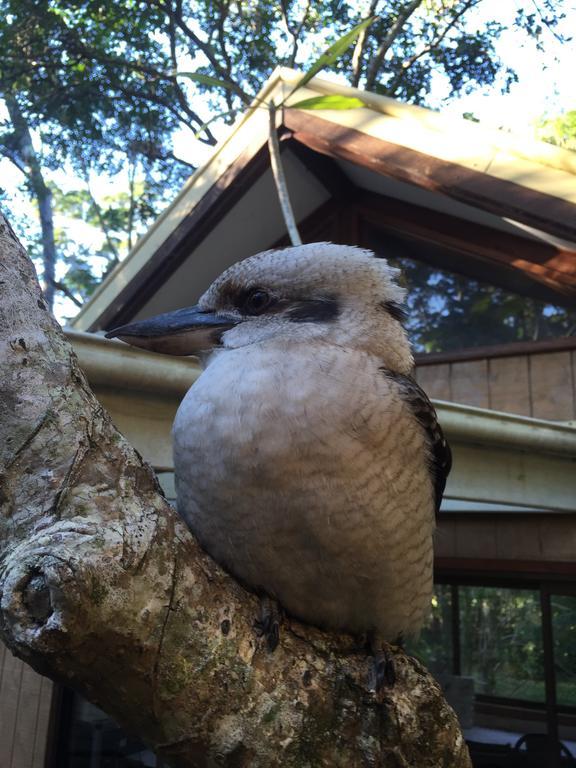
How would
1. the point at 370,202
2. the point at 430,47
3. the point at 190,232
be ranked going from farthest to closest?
1. the point at 430,47
2. the point at 370,202
3. the point at 190,232

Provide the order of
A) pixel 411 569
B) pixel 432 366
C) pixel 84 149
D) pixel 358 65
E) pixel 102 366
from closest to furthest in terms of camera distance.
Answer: pixel 411 569, pixel 102 366, pixel 432 366, pixel 358 65, pixel 84 149

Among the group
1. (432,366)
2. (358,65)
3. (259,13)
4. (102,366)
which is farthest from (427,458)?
(259,13)

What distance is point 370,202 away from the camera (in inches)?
240

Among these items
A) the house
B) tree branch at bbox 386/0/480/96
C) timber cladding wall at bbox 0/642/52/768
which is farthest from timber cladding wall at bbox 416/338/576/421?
tree branch at bbox 386/0/480/96

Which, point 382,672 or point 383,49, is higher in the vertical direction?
point 383,49

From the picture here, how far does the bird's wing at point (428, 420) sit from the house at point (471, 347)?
1582 millimetres

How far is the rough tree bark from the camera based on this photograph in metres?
0.98

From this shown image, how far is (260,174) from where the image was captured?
19.1 ft

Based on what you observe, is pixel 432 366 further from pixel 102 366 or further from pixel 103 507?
pixel 103 507

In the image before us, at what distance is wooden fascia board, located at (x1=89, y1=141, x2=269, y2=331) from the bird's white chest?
4.48 meters

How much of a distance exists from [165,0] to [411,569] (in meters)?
15.6

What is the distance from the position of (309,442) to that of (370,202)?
5.07 meters

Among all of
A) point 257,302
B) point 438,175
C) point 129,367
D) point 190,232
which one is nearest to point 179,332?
point 257,302

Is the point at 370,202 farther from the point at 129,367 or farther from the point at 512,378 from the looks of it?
the point at 129,367
